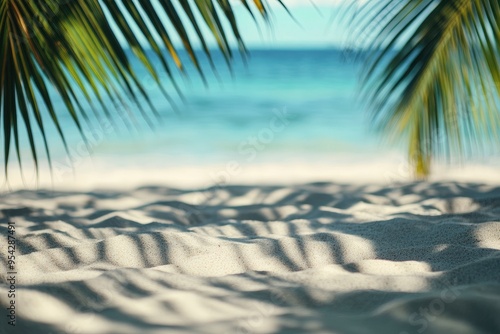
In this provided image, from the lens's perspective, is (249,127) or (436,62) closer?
(436,62)

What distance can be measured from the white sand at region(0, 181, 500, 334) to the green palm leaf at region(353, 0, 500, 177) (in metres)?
Answer: 0.36

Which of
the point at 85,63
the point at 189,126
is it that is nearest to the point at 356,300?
the point at 85,63

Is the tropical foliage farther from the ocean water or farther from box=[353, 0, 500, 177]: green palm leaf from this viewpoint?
the ocean water

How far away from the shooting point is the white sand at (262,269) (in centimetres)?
100

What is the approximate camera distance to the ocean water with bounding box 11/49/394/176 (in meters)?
6.03

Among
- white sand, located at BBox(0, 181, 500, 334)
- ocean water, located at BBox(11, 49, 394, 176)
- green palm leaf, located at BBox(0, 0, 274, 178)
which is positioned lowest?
white sand, located at BBox(0, 181, 500, 334)

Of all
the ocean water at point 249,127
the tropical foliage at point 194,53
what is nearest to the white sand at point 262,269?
Answer: the tropical foliage at point 194,53

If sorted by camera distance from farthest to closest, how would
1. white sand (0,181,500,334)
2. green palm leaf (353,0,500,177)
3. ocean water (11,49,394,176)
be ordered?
ocean water (11,49,394,176) < green palm leaf (353,0,500,177) < white sand (0,181,500,334)

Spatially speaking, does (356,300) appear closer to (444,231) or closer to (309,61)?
(444,231)

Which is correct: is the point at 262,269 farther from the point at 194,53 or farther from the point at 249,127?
Result: the point at 249,127

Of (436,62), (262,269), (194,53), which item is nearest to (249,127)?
(436,62)

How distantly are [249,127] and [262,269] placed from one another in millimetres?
6880

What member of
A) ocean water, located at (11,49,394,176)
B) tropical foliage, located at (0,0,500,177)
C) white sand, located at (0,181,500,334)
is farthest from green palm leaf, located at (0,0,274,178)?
ocean water, located at (11,49,394,176)

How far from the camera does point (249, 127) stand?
8195 mm
